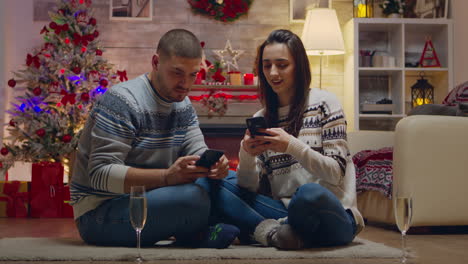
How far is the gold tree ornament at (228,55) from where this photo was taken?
201 inches

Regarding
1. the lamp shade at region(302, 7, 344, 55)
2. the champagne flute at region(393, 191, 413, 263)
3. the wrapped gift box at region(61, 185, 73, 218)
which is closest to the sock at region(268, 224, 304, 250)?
the champagne flute at region(393, 191, 413, 263)

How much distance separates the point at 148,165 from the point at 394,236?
142 cm

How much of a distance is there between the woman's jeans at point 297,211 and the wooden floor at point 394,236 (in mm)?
146

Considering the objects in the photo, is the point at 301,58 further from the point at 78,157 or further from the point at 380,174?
the point at 380,174

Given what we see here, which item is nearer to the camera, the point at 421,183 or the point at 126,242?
the point at 126,242

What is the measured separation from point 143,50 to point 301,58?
3.14 meters

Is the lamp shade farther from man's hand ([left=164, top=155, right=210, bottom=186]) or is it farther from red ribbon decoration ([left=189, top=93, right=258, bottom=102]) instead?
man's hand ([left=164, top=155, right=210, bottom=186])

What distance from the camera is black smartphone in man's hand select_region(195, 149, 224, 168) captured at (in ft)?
6.53

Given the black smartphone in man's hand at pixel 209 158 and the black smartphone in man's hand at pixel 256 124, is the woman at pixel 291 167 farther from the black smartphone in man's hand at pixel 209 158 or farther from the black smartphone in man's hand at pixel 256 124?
the black smartphone in man's hand at pixel 209 158

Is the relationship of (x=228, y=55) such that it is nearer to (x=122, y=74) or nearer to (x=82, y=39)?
(x=122, y=74)

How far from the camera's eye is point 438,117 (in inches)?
120

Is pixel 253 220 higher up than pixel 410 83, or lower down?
lower down

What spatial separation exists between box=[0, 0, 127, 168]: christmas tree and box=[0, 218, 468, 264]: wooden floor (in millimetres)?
660

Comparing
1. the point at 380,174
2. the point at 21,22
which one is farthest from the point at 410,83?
the point at 21,22
